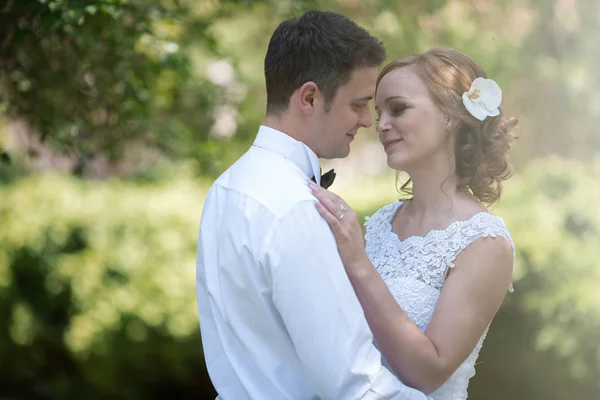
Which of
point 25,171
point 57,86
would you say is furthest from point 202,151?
point 25,171

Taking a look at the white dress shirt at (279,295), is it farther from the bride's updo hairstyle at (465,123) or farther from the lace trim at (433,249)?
the bride's updo hairstyle at (465,123)

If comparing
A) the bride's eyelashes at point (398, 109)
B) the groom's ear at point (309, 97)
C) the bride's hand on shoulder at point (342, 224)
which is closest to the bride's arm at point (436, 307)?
the bride's hand on shoulder at point (342, 224)

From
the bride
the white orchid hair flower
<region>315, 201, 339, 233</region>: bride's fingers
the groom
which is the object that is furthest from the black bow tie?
the white orchid hair flower

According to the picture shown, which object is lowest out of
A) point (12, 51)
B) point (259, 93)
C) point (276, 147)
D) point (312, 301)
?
point (259, 93)

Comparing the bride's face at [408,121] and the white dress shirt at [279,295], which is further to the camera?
the bride's face at [408,121]

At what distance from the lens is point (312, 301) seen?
81.0 inches

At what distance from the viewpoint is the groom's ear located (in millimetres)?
2309

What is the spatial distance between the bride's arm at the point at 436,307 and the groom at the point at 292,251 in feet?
0.40

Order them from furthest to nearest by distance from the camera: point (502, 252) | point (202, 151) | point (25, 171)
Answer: point (25, 171), point (202, 151), point (502, 252)

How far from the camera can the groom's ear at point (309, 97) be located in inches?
90.9

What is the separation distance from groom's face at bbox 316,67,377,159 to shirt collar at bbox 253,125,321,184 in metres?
0.06

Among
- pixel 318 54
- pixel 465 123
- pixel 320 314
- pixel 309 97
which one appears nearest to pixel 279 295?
pixel 320 314

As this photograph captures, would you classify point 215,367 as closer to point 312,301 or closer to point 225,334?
point 225,334

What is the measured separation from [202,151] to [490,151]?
308cm
